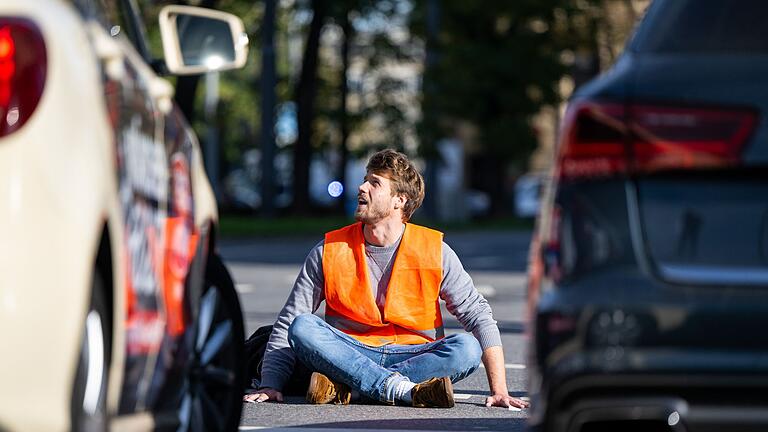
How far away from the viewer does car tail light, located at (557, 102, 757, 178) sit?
14.2 ft

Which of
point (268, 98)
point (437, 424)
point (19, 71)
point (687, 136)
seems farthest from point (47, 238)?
point (268, 98)

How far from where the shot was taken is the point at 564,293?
437cm

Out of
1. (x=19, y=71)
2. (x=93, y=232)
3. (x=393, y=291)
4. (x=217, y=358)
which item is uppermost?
(x=19, y=71)

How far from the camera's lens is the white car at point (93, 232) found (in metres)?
3.69

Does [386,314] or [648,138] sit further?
[386,314]

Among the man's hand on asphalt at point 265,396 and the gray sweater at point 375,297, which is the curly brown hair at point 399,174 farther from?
the man's hand on asphalt at point 265,396

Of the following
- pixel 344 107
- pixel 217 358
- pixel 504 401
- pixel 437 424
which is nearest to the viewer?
pixel 217 358

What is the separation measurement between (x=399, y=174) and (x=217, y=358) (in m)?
2.82

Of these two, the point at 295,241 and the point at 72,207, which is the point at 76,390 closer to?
the point at 72,207

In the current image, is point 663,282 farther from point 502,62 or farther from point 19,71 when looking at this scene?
point 502,62

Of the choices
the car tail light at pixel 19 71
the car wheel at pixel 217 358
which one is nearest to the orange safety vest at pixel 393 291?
the car wheel at pixel 217 358

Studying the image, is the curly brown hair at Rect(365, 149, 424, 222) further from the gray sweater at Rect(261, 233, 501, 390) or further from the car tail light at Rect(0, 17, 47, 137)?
the car tail light at Rect(0, 17, 47, 137)

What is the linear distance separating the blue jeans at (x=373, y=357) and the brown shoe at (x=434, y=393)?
0.24ft

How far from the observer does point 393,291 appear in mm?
8133
